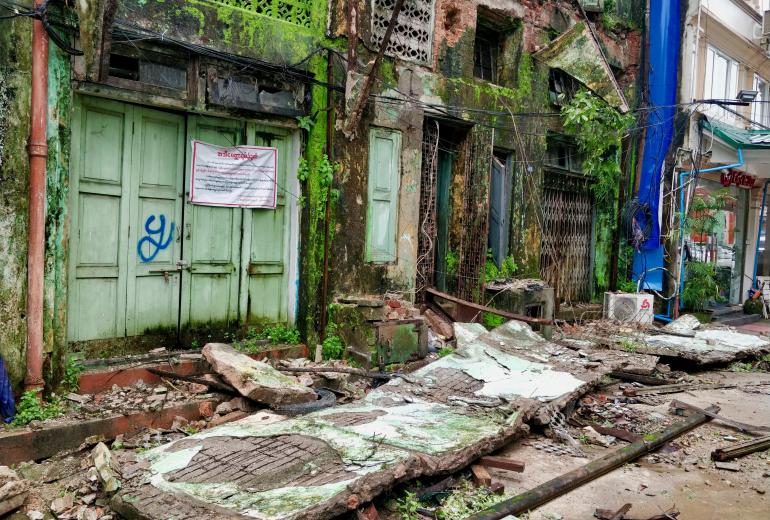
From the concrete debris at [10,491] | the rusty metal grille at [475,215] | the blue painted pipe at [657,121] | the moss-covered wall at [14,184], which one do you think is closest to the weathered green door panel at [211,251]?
the moss-covered wall at [14,184]

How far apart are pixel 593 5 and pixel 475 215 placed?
539 cm

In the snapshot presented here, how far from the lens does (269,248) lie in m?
7.83

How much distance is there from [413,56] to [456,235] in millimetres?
2882

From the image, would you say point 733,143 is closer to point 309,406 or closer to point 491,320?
point 491,320

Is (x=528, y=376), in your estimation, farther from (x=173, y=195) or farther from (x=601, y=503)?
(x=173, y=195)

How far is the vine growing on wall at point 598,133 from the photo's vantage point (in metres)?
11.1

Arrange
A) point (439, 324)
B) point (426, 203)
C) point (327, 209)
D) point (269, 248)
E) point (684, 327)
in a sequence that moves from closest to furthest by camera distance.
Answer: point (269, 248), point (327, 209), point (439, 324), point (426, 203), point (684, 327)

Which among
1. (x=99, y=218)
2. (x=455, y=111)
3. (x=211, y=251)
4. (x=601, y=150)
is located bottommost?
(x=211, y=251)

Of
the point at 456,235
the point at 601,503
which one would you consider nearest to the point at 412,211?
the point at 456,235

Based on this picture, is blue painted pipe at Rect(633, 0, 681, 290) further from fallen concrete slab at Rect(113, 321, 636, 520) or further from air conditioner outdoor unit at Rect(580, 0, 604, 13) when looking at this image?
fallen concrete slab at Rect(113, 321, 636, 520)

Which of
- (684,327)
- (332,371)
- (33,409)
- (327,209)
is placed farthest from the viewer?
(684,327)

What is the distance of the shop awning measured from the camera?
13789 mm

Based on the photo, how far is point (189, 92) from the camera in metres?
6.76

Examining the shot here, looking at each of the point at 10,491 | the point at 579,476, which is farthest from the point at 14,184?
the point at 579,476
